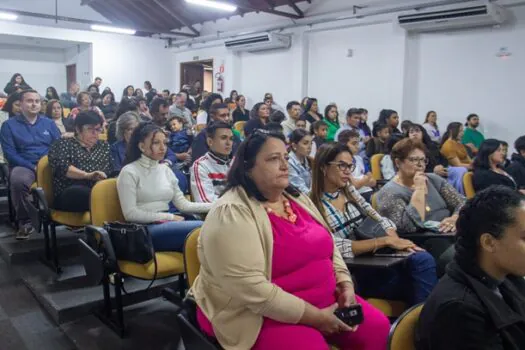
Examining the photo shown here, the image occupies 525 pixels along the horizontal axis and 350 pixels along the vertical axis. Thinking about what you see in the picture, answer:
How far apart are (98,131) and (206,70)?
1072 centimetres

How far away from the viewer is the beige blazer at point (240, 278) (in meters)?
1.49

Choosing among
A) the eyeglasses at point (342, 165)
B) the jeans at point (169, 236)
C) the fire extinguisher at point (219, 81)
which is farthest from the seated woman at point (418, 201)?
the fire extinguisher at point (219, 81)

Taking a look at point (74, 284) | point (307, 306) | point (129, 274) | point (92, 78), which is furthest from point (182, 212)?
point (92, 78)

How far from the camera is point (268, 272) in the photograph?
5.14 feet

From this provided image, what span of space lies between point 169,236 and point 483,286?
173cm

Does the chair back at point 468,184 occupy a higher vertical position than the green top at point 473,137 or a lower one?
lower

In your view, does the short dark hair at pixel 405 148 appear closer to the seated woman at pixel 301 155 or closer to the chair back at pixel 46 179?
the seated woman at pixel 301 155

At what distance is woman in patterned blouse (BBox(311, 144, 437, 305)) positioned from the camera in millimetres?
2121

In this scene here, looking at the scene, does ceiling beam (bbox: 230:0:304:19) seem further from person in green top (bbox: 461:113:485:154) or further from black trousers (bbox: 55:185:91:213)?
black trousers (bbox: 55:185:91:213)

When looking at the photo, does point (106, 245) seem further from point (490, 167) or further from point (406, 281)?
point (490, 167)

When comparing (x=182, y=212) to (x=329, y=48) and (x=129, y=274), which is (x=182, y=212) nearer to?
(x=129, y=274)

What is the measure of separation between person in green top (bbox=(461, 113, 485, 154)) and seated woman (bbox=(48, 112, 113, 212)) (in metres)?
6.15

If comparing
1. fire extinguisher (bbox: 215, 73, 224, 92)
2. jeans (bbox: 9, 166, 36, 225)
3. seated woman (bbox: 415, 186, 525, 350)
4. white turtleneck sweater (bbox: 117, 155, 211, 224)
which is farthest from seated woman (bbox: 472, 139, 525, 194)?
fire extinguisher (bbox: 215, 73, 224, 92)

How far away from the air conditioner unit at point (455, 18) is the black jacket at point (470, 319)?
719cm
